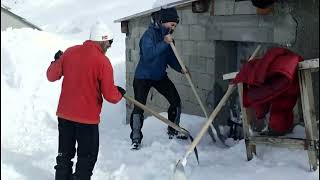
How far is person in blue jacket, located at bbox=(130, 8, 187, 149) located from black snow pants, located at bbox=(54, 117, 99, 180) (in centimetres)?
153

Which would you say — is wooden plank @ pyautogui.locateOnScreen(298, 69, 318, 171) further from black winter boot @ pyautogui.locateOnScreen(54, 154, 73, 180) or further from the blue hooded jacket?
black winter boot @ pyautogui.locateOnScreen(54, 154, 73, 180)

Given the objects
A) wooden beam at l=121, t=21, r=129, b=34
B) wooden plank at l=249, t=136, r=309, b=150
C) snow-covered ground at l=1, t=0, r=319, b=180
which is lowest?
snow-covered ground at l=1, t=0, r=319, b=180

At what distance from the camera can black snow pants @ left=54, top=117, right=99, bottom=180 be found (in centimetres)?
448

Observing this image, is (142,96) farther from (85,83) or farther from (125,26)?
(125,26)

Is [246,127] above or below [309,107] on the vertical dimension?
below

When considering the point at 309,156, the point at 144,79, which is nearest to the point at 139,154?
the point at 144,79

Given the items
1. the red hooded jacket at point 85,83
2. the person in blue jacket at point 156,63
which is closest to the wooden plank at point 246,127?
the person in blue jacket at point 156,63

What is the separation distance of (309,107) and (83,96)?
2.00 meters

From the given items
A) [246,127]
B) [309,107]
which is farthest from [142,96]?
[309,107]

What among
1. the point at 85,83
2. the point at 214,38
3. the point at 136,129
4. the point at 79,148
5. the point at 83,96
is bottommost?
Answer: the point at 136,129

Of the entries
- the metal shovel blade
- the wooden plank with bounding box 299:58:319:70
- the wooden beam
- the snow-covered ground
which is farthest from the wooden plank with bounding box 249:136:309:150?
the wooden beam

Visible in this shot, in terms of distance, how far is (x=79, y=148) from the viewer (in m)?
4.50

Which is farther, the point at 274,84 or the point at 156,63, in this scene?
the point at 156,63

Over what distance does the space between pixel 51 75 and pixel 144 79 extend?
165 centimetres
